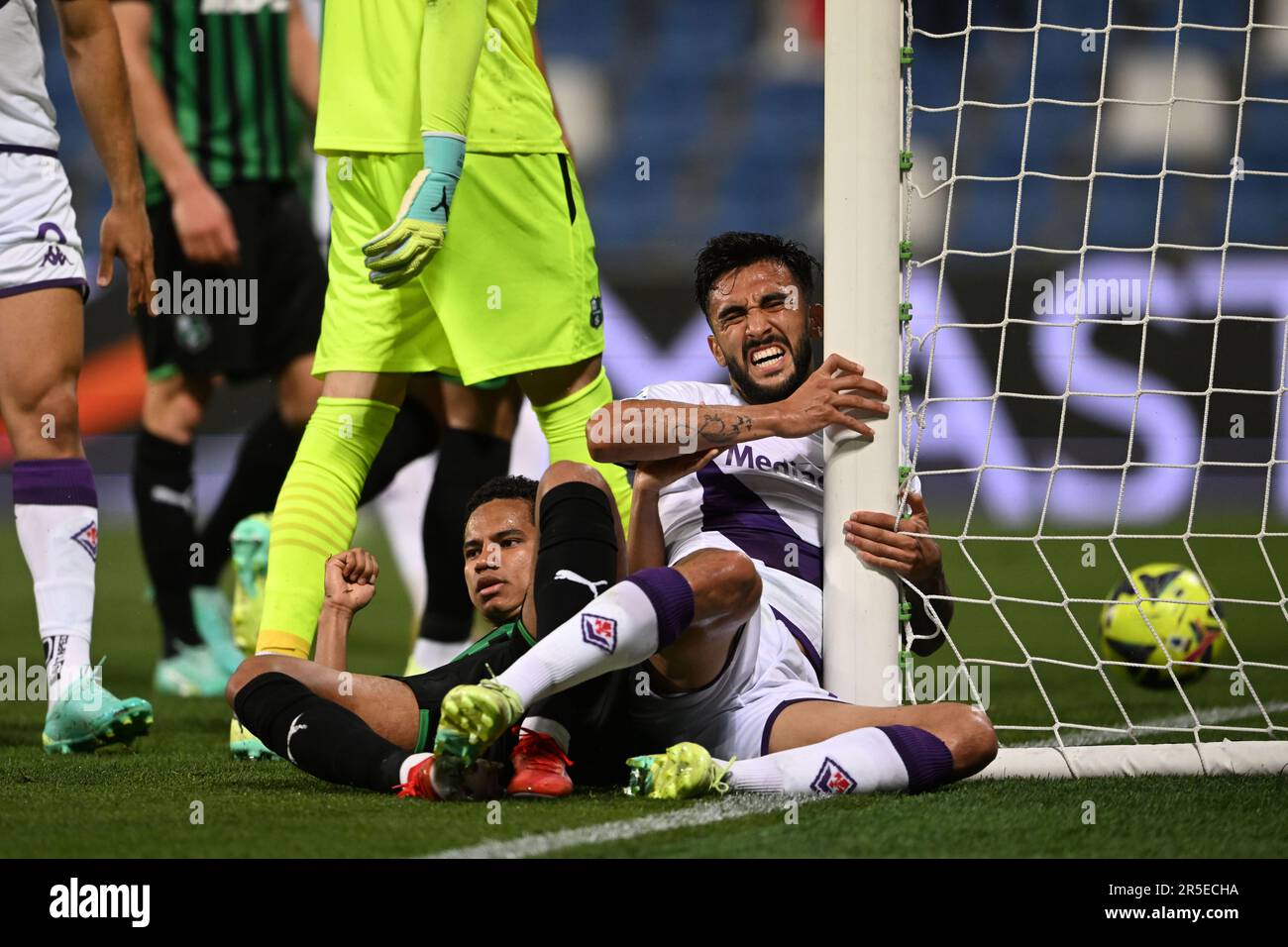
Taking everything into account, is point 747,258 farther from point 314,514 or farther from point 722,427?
point 314,514

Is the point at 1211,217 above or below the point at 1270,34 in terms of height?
below

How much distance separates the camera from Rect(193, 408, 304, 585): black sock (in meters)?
5.15

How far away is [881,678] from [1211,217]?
687 cm

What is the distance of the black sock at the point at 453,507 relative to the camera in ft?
14.9

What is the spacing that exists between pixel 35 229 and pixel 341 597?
3.97 feet

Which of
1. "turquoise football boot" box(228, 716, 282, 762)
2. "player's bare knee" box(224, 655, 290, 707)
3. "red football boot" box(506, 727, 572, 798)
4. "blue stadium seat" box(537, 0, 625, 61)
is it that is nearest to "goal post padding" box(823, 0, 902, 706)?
"red football boot" box(506, 727, 572, 798)

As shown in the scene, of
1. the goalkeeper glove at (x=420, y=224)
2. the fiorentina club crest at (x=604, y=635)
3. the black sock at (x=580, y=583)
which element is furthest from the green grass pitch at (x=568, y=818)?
the goalkeeper glove at (x=420, y=224)

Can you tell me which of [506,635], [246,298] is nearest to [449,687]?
[506,635]

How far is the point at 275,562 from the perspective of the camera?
10.2ft
